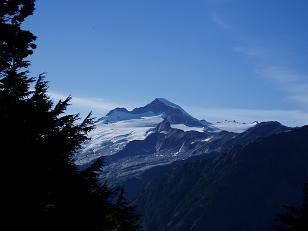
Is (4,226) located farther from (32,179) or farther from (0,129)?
(0,129)

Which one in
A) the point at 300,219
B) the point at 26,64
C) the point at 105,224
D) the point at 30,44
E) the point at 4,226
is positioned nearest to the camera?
the point at 4,226

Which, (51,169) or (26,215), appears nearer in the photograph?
(26,215)

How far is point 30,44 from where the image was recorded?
57.0 ft

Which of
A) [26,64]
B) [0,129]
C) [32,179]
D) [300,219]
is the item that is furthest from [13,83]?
[300,219]

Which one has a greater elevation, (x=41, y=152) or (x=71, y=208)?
(x=41, y=152)

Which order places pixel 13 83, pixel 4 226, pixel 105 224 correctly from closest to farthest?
pixel 4 226
pixel 105 224
pixel 13 83

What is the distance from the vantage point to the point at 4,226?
30.6 feet

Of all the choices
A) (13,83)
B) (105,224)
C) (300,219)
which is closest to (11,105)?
(13,83)

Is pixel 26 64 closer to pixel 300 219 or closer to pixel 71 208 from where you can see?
pixel 71 208

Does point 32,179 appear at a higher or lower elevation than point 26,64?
lower

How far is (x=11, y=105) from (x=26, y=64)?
15.3 ft

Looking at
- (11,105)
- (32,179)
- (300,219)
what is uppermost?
(11,105)

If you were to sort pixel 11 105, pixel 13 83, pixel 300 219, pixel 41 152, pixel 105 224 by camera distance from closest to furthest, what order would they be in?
pixel 41 152 → pixel 11 105 → pixel 105 224 → pixel 13 83 → pixel 300 219

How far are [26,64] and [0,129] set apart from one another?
5422mm
